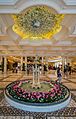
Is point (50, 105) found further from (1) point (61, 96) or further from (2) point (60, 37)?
(2) point (60, 37)

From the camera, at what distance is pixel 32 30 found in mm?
8570

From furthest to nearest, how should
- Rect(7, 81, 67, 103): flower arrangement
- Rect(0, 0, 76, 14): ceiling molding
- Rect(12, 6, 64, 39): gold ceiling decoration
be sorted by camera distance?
1. Rect(7, 81, 67, 103): flower arrangement
2. Rect(12, 6, 64, 39): gold ceiling decoration
3. Rect(0, 0, 76, 14): ceiling molding

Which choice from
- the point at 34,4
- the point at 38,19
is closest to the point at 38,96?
the point at 38,19

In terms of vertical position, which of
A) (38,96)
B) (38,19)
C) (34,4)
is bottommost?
(38,96)

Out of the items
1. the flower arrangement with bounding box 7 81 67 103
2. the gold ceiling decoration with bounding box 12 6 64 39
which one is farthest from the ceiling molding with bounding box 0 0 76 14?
the flower arrangement with bounding box 7 81 67 103

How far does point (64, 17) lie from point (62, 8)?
146 cm

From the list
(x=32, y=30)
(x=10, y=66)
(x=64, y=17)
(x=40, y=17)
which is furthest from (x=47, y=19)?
(x=10, y=66)

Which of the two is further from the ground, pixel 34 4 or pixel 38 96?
pixel 34 4

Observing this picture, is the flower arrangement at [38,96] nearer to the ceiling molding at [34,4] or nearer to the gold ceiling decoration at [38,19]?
the gold ceiling decoration at [38,19]

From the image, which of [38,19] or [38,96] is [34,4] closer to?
[38,19]

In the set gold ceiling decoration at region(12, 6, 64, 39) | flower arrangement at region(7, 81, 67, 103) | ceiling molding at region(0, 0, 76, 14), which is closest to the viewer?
ceiling molding at region(0, 0, 76, 14)

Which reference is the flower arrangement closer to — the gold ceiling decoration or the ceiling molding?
the gold ceiling decoration

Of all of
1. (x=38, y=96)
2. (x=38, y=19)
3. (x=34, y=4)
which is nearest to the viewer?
(x=34, y=4)

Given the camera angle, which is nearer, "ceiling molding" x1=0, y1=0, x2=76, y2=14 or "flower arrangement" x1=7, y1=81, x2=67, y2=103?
"ceiling molding" x1=0, y1=0, x2=76, y2=14
